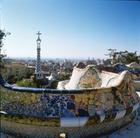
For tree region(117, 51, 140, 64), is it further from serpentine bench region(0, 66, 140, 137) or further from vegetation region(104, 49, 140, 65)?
serpentine bench region(0, 66, 140, 137)

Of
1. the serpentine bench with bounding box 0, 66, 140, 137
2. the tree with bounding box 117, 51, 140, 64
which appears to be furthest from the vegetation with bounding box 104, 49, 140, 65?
the serpentine bench with bounding box 0, 66, 140, 137

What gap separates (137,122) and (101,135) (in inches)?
55.3

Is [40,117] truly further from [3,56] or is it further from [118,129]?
[3,56]

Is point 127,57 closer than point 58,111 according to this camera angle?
No

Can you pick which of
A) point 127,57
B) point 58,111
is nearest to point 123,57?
point 127,57

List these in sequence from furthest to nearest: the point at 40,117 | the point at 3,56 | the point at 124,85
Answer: the point at 3,56, the point at 124,85, the point at 40,117

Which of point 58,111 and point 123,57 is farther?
point 123,57

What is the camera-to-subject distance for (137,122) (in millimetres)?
6453

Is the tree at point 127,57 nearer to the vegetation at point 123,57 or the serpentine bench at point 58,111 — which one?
the vegetation at point 123,57

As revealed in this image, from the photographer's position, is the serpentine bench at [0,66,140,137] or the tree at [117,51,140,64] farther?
the tree at [117,51,140,64]

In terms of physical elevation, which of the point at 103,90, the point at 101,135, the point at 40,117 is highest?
the point at 103,90

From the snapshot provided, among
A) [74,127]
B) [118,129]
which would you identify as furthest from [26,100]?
[118,129]

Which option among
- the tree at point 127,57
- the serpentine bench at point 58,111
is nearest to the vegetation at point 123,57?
the tree at point 127,57

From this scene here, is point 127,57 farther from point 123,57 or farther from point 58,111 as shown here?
point 58,111
